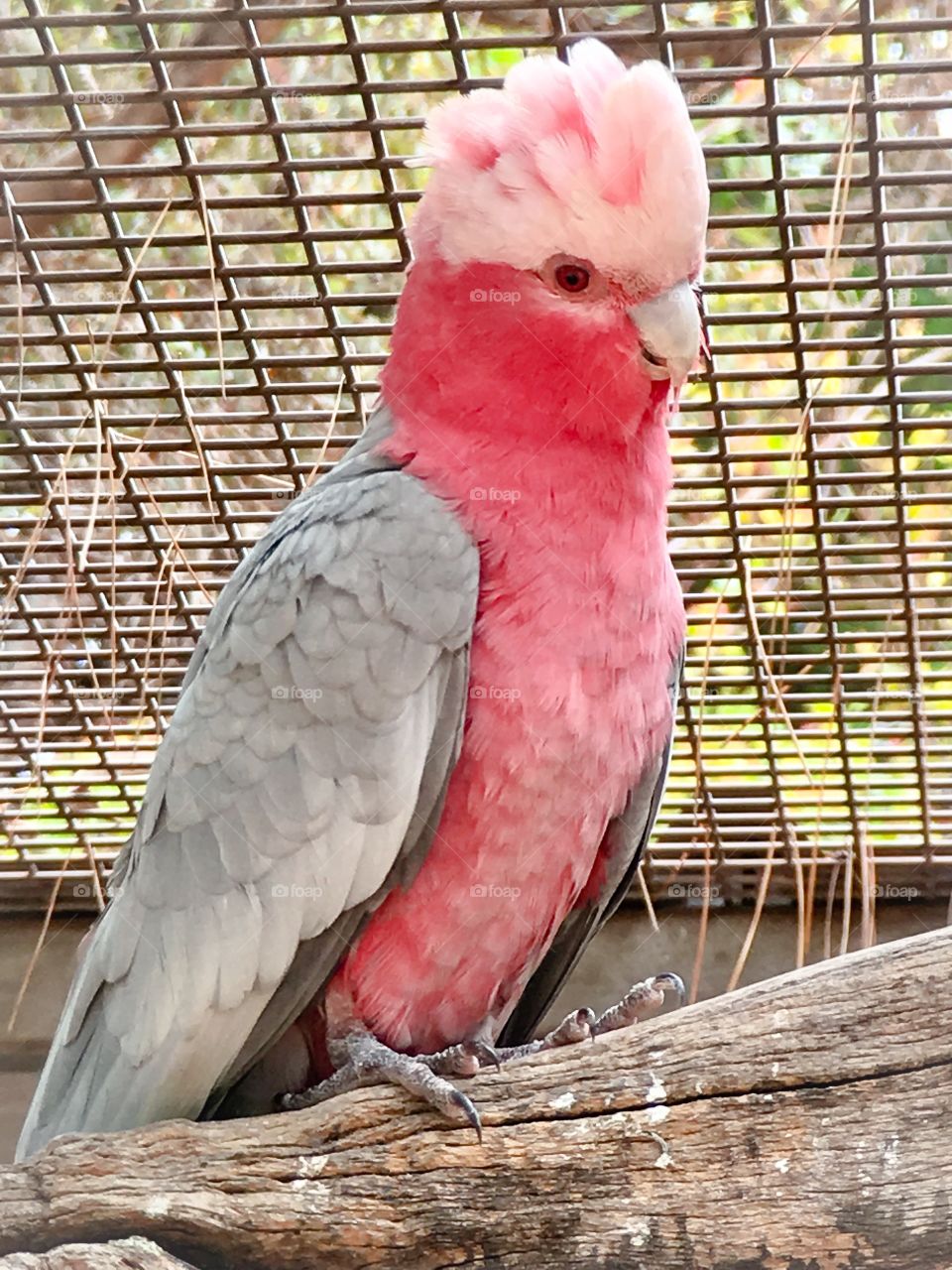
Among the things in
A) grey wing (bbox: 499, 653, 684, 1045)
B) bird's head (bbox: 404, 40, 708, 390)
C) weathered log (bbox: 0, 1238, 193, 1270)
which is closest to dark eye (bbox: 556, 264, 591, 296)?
bird's head (bbox: 404, 40, 708, 390)

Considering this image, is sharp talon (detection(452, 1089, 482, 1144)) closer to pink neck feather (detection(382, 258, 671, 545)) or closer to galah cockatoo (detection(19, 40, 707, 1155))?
galah cockatoo (detection(19, 40, 707, 1155))

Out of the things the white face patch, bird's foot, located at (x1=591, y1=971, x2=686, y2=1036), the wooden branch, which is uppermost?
the white face patch

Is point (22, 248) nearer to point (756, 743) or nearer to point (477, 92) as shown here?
point (477, 92)

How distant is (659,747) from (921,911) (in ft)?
4.53

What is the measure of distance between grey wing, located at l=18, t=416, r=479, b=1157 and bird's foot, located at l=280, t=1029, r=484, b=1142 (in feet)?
0.37

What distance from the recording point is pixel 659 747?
7.68ft

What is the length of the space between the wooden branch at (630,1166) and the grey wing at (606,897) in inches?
22.0

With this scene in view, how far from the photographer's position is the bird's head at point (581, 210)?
6.67 ft

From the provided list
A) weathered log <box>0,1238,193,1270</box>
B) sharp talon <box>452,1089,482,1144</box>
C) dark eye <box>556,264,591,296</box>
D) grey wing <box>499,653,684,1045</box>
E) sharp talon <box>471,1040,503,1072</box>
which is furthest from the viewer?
grey wing <box>499,653,684,1045</box>

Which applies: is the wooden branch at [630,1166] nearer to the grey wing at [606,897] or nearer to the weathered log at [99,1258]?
the weathered log at [99,1258]

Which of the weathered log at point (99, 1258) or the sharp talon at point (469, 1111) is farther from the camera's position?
the sharp talon at point (469, 1111)

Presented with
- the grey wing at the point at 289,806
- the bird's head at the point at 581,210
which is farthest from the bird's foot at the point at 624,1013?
the bird's head at the point at 581,210

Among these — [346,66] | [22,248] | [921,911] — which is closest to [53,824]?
[22,248]

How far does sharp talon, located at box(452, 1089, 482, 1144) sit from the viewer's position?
1798 millimetres
